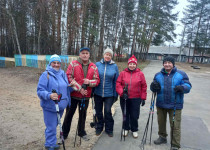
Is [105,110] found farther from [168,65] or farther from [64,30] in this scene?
[64,30]

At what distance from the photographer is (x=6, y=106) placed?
5258mm

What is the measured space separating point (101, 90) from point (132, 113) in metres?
0.83

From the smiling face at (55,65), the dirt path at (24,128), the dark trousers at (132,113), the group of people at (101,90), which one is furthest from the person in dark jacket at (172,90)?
the smiling face at (55,65)

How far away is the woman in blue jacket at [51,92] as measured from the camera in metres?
2.63

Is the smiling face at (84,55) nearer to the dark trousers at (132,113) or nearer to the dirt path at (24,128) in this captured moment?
the dark trousers at (132,113)

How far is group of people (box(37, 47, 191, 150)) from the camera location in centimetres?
276

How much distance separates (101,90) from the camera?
3.36 metres

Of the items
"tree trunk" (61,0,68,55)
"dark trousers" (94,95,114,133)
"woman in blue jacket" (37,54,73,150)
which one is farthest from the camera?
"tree trunk" (61,0,68,55)

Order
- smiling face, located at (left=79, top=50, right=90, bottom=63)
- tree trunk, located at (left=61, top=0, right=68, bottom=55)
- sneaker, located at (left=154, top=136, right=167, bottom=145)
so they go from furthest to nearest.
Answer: tree trunk, located at (left=61, top=0, right=68, bottom=55) < sneaker, located at (left=154, top=136, right=167, bottom=145) < smiling face, located at (left=79, top=50, right=90, bottom=63)

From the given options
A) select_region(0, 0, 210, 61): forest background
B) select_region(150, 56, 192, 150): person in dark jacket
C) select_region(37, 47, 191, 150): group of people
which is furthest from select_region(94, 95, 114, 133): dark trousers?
select_region(0, 0, 210, 61): forest background

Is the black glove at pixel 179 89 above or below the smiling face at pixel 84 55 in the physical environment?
below

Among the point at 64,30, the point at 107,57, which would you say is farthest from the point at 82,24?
the point at 107,57

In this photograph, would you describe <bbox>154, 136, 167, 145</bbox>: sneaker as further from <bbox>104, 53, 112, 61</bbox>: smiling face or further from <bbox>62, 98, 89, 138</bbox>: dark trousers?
<bbox>104, 53, 112, 61</bbox>: smiling face

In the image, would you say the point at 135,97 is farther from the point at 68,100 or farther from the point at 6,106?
the point at 6,106
